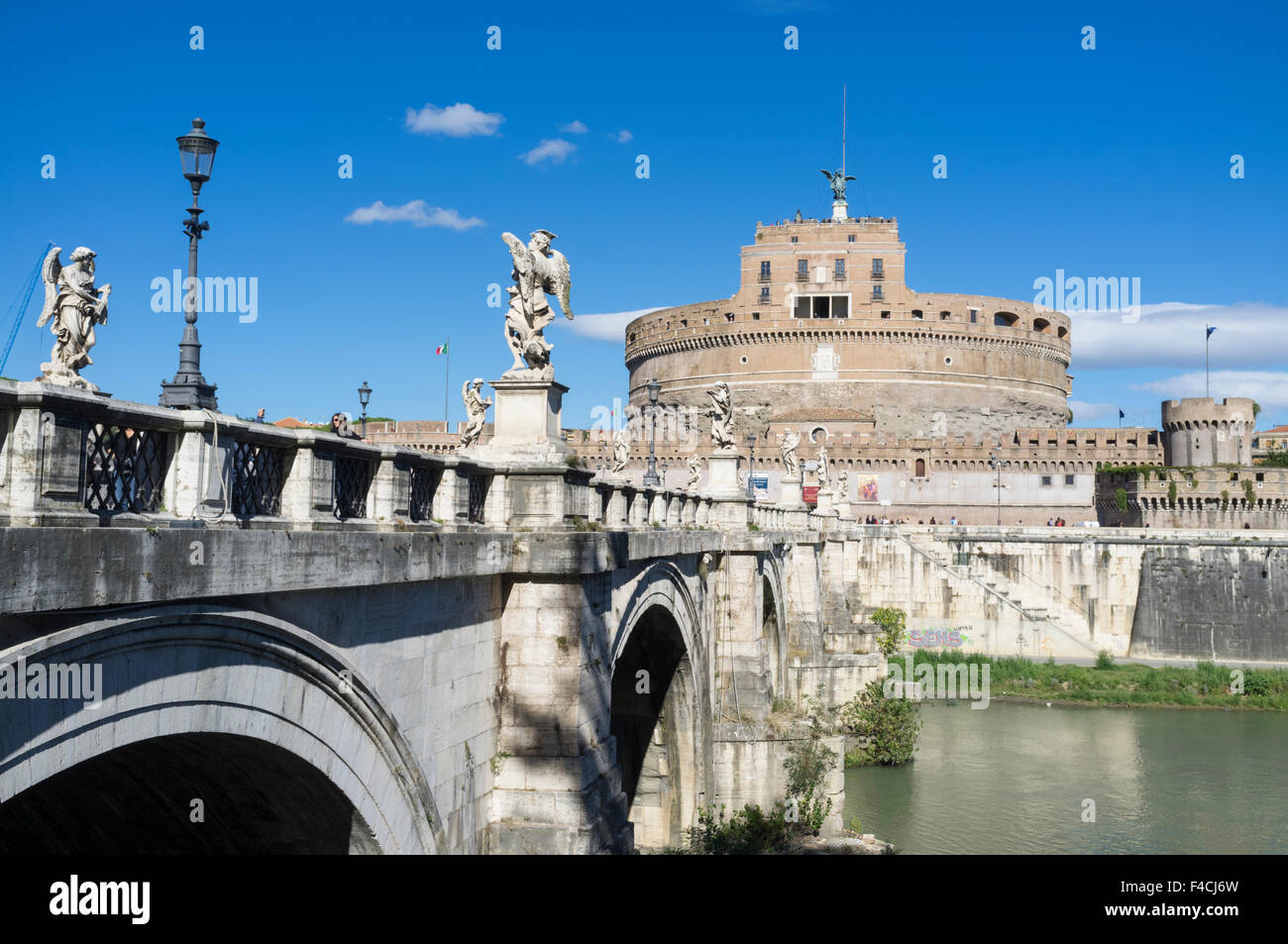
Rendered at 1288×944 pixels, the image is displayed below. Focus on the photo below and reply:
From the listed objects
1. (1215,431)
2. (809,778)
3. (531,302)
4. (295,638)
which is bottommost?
(809,778)

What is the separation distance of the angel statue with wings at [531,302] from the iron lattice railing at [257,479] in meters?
4.30

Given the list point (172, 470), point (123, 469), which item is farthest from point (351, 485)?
point (123, 469)

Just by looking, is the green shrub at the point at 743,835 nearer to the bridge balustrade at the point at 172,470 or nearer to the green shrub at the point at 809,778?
the green shrub at the point at 809,778

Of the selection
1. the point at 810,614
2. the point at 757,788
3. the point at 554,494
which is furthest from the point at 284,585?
the point at 810,614

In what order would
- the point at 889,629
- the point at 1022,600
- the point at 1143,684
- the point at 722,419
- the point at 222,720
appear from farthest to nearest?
the point at 1022,600 → the point at 889,629 → the point at 1143,684 → the point at 722,419 → the point at 222,720

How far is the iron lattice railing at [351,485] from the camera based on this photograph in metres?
7.88

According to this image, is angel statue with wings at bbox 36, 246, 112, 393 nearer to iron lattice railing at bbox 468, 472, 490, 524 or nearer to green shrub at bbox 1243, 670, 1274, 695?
iron lattice railing at bbox 468, 472, 490, 524

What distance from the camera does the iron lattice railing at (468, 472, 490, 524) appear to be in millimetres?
10461

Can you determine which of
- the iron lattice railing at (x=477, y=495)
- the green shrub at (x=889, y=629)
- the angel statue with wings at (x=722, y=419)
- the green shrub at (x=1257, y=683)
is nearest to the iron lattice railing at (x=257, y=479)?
the iron lattice railing at (x=477, y=495)

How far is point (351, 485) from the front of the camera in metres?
8.14

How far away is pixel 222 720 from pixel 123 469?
161 centimetres

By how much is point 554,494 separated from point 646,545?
429 cm

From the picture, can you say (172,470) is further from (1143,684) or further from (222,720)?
(1143,684)

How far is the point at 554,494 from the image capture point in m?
10.9
